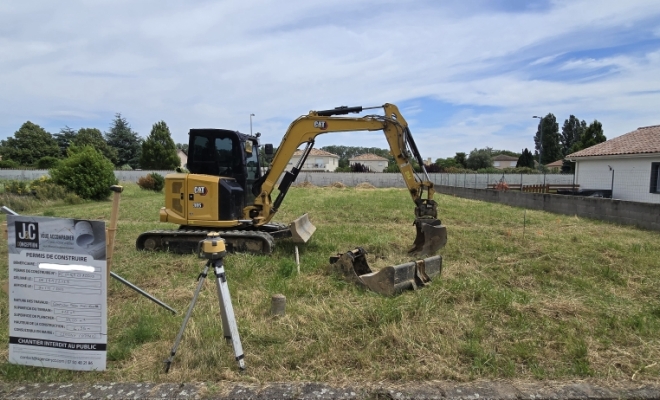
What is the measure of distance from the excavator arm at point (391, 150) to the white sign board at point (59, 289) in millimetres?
4867

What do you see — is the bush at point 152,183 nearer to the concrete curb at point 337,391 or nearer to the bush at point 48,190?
the bush at point 48,190

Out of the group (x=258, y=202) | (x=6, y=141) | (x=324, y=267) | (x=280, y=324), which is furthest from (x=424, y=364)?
(x=6, y=141)

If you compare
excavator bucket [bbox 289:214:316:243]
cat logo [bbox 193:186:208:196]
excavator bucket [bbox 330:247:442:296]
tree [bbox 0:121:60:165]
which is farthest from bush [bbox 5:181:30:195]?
tree [bbox 0:121:60:165]

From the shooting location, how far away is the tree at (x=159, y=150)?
44.3m

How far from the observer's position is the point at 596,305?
174 inches

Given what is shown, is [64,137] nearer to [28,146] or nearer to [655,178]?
[28,146]

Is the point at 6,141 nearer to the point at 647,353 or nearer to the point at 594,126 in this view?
the point at 647,353

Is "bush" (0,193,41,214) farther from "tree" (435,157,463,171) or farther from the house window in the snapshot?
"tree" (435,157,463,171)

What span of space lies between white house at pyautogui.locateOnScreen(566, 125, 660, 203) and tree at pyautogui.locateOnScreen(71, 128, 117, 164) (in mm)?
49748

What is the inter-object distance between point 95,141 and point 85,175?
123ft

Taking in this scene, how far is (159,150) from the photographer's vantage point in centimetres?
4428

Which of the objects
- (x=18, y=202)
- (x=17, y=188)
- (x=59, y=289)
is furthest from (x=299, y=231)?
(x=17, y=188)

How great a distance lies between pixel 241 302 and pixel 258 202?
12.0ft

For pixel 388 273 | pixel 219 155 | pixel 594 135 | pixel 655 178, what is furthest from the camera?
pixel 594 135
